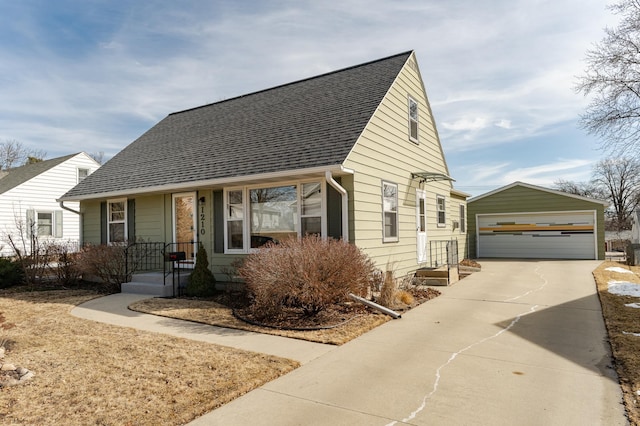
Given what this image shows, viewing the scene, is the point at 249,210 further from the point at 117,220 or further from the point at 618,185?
the point at 618,185

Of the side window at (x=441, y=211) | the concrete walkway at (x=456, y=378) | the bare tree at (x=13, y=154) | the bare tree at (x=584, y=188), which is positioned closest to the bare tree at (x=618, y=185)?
the bare tree at (x=584, y=188)

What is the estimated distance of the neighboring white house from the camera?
730 inches

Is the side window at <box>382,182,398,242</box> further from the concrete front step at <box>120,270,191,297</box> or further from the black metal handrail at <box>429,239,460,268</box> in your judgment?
the concrete front step at <box>120,270,191,297</box>

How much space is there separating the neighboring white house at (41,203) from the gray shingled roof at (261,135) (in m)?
7.83

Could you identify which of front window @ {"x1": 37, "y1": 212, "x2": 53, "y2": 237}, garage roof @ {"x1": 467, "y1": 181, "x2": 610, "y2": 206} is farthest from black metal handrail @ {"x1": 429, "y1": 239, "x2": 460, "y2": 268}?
front window @ {"x1": 37, "y1": 212, "x2": 53, "y2": 237}

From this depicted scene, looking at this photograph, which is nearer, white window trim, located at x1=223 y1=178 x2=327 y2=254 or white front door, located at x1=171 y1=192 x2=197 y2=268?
white window trim, located at x1=223 y1=178 x2=327 y2=254

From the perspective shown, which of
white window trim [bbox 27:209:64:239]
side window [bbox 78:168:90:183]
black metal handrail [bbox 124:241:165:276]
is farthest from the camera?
side window [bbox 78:168:90:183]

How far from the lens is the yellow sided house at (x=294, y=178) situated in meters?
8.52

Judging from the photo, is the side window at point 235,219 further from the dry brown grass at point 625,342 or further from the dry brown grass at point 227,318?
the dry brown grass at point 625,342

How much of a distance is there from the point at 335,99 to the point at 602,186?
44408 millimetres

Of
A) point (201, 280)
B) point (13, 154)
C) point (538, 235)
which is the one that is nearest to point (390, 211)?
point (201, 280)

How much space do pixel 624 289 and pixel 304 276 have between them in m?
7.70

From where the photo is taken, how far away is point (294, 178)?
28.2 feet

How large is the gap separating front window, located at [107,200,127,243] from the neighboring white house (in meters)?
7.33
